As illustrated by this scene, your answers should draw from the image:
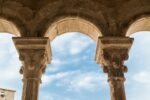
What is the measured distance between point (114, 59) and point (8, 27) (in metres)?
3.23

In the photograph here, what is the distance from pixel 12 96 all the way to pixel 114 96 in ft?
98.0

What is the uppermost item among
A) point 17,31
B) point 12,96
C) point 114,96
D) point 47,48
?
point 12,96

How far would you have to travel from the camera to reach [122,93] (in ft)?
27.3

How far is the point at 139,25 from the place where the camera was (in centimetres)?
973

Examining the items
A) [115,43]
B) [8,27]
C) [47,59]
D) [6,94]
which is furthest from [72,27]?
[6,94]

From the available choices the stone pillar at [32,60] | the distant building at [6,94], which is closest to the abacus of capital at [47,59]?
the stone pillar at [32,60]

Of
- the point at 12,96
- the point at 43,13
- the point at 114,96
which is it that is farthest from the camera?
the point at 12,96

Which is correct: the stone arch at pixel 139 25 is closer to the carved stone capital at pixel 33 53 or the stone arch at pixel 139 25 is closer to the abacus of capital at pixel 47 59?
the abacus of capital at pixel 47 59

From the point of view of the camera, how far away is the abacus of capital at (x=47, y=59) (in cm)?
840

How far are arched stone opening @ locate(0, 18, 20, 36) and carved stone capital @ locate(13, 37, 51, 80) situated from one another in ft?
1.89

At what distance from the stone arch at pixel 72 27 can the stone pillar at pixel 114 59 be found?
1.74 ft

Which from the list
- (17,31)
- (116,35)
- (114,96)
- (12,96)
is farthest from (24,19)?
(12,96)

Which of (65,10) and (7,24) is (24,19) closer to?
(7,24)

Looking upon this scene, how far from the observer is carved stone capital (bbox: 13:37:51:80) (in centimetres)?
865
